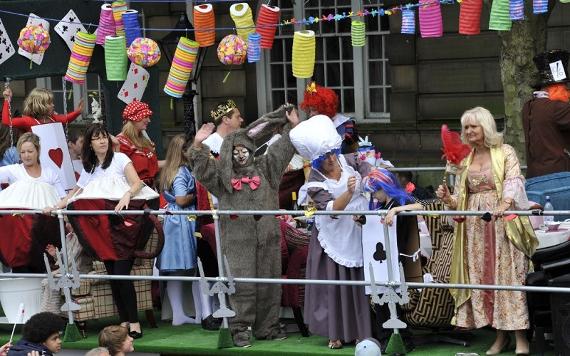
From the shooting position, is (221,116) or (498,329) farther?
(221,116)

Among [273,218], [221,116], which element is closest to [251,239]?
[273,218]

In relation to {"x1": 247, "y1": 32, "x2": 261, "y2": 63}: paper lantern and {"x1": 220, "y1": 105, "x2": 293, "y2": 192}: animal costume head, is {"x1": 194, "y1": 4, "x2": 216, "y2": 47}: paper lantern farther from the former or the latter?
{"x1": 220, "y1": 105, "x2": 293, "y2": 192}: animal costume head

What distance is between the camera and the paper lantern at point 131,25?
14.3 metres

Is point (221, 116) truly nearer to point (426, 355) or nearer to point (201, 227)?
point (201, 227)

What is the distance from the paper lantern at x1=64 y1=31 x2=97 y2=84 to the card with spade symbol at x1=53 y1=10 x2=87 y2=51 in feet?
0.89

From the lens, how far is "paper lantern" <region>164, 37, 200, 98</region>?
14.1m

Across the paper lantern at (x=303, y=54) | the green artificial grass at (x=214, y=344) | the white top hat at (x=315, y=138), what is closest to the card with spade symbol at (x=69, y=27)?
the paper lantern at (x=303, y=54)

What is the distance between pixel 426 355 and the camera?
10.9m

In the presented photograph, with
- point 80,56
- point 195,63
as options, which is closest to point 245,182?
point 195,63

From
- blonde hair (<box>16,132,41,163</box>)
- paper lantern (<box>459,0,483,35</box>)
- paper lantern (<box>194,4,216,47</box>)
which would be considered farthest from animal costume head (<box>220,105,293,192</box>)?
paper lantern (<box>194,4,216,47</box>)

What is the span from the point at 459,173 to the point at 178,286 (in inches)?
114

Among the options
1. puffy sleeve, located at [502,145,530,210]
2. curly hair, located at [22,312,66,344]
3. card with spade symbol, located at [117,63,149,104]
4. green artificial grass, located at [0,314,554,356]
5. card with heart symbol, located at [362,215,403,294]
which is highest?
card with spade symbol, located at [117,63,149,104]

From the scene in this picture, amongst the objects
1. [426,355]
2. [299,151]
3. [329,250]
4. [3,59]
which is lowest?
[426,355]

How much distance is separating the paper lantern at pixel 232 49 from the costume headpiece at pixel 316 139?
93.3 inches
